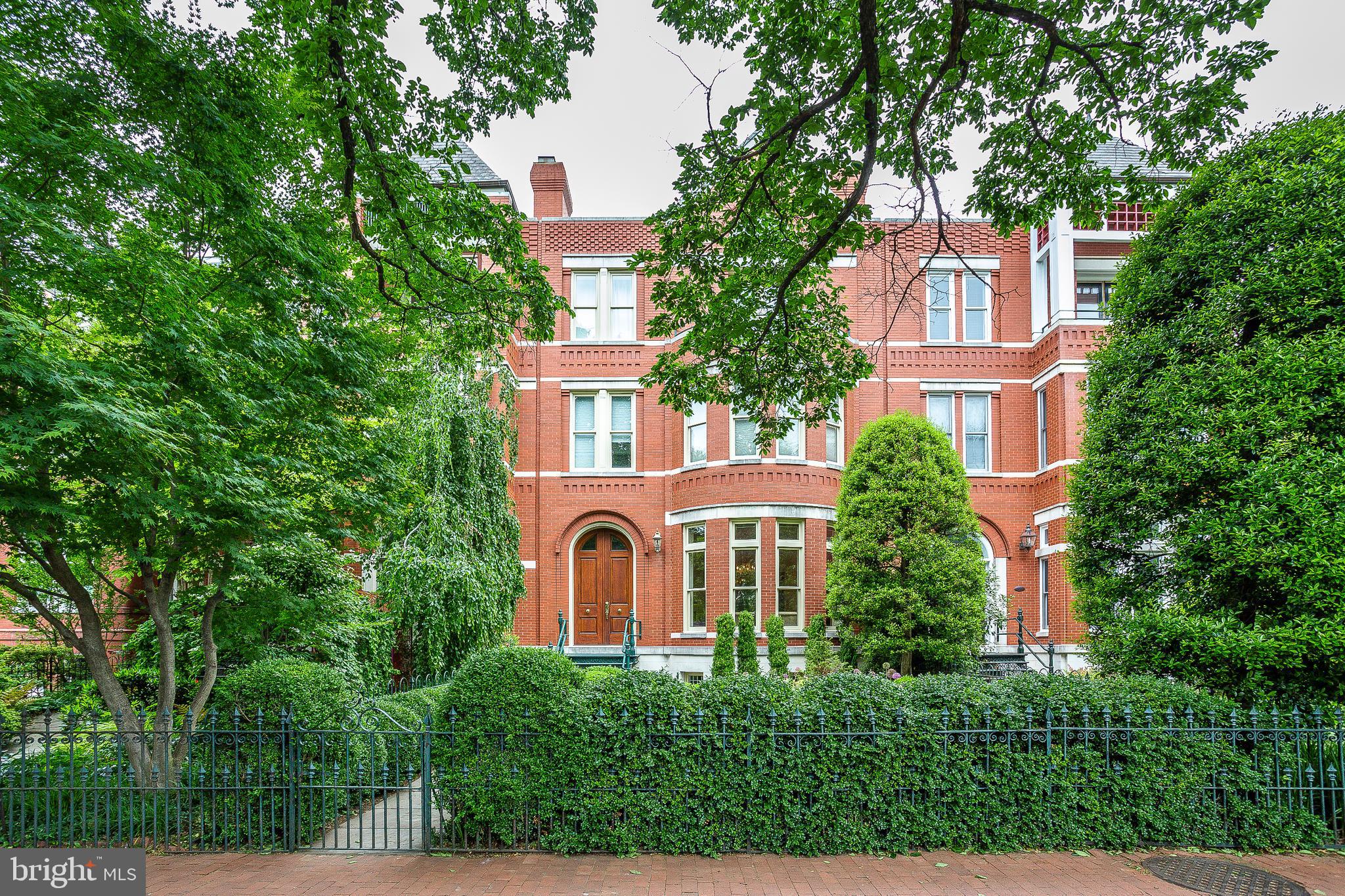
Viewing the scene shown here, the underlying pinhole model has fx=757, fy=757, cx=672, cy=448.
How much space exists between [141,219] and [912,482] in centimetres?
1204

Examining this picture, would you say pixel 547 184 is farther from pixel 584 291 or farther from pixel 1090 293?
pixel 1090 293

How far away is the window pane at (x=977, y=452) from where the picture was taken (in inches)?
736

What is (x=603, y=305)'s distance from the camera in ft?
62.0

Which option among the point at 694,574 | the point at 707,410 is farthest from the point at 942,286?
the point at 694,574

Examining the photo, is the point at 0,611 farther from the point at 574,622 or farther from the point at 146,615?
the point at 574,622

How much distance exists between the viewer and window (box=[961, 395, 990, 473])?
61.3ft

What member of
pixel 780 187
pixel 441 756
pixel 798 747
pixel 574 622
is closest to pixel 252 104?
pixel 780 187

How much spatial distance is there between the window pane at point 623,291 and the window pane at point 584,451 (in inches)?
133

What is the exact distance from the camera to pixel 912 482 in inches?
552

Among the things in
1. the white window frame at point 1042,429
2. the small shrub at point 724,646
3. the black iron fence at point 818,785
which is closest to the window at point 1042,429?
the white window frame at point 1042,429

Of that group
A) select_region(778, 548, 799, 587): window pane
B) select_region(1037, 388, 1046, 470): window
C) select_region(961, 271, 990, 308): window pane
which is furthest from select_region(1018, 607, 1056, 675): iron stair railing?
select_region(961, 271, 990, 308): window pane

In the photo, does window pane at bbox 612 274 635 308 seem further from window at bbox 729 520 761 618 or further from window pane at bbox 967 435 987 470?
window pane at bbox 967 435 987 470

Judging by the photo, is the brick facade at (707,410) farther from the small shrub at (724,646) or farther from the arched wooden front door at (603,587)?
the small shrub at (724,646)

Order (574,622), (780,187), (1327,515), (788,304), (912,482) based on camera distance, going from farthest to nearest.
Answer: (574,622) → (912,482) → (788,304) → (780,187) → (1327,515)
